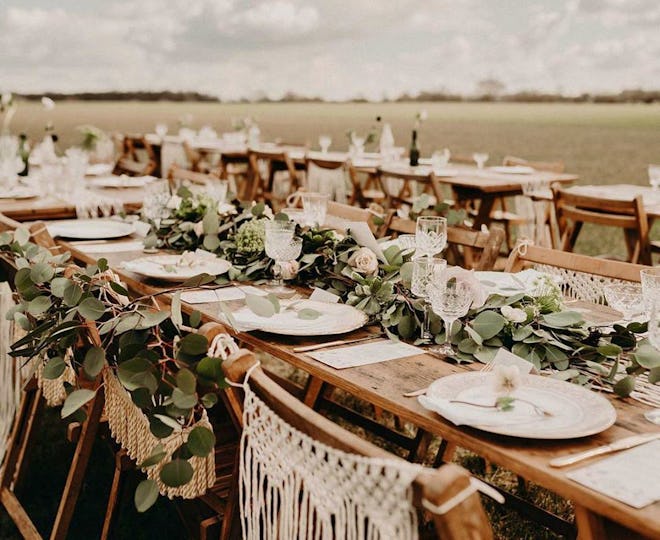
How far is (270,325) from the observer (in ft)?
6.02

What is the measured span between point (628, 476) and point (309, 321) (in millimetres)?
923

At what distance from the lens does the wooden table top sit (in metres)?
4.18

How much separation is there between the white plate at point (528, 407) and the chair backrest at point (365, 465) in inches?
11.4

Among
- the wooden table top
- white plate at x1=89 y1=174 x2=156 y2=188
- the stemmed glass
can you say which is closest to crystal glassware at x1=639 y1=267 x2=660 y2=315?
the stemmed glass

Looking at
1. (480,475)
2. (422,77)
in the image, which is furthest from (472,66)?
(480,475)

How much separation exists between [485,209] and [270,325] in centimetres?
379

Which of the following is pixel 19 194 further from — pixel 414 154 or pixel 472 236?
pixel 414 154

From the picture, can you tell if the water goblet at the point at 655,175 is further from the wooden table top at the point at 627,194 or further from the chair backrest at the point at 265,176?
the chair backrest at the point at 265,176

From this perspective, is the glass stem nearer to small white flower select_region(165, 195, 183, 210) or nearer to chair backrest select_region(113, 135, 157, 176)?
small white flower select_region(165, 195, 183, 210)

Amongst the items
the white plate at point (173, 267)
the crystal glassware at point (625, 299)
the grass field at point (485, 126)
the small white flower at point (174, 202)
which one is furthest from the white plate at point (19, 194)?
the grass field at point (485, 126)

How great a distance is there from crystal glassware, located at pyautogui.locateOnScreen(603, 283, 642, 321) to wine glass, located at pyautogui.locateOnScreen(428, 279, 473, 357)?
0.48 meters

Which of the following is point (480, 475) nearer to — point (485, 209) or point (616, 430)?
point (616, 430)

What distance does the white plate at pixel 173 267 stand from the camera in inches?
92.8

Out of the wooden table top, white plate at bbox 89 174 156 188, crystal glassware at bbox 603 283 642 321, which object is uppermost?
crystal glassware at bbox 603 283 642 321
